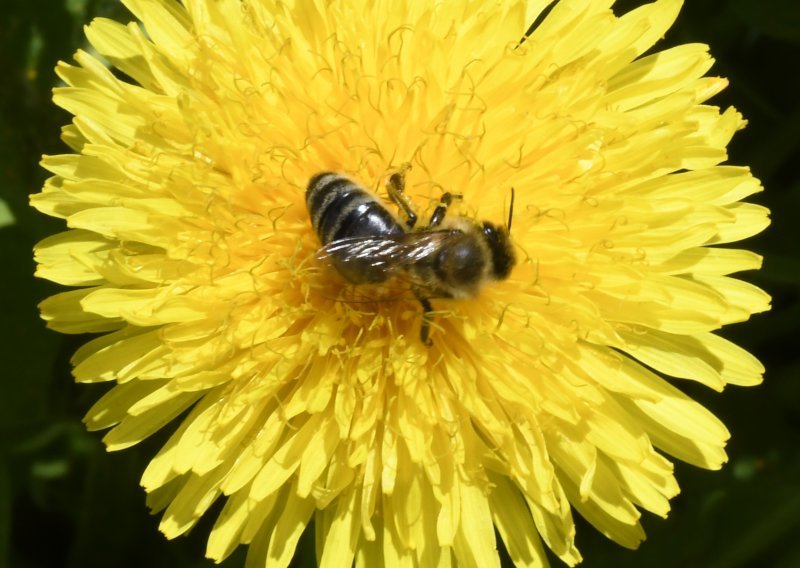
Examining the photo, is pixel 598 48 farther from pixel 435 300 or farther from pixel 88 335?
pixel 88 335

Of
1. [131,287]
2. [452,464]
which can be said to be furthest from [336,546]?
[131,287]

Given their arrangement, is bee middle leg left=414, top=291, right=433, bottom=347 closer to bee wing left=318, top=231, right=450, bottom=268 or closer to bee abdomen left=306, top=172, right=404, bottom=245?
bee wing left=318, top=231, right=450, bottom=268

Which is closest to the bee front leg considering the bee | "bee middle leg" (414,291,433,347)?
the bee

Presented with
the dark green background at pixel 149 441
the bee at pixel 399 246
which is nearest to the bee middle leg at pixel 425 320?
the bee at pixel 399 246

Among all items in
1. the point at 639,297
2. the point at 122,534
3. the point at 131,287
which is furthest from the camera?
the point at 122,534

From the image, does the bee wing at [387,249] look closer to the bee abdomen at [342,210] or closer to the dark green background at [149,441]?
the bee abdomen at [342,210]
